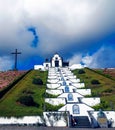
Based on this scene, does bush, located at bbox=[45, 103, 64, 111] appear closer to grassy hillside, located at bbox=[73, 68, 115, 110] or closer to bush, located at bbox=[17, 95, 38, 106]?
bush, located at bbox=[17, 95, 38, 106]

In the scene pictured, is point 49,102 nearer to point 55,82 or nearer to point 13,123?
point 13,123

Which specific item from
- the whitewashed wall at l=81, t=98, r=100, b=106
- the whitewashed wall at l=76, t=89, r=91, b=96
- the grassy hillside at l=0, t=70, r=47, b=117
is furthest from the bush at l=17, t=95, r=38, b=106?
the whitewashed wall at l=76, t=89, r=91, b=96

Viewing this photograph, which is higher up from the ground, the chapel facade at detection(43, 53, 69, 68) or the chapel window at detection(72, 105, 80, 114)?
the chapel facade at detection(43, 53, 69, 68)

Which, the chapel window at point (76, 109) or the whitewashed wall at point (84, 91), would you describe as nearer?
the chapel window at point (76, 109)

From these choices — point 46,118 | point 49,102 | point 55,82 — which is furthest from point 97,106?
point 55,82

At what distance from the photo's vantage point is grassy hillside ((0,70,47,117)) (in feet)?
124

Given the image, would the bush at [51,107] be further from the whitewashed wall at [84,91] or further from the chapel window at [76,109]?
the whitewashed wall at [84,91]

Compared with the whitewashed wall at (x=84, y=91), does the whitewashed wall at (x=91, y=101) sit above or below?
below

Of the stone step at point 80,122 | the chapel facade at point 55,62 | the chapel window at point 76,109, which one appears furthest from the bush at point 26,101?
the chapel facade at point 55,62

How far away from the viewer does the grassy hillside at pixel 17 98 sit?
37750 mm

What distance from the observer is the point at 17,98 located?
1815 inches

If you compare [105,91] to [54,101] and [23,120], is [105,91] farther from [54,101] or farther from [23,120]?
[23,120]

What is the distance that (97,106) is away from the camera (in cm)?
4519

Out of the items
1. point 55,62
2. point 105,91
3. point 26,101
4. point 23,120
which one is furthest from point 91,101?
point 55,62
